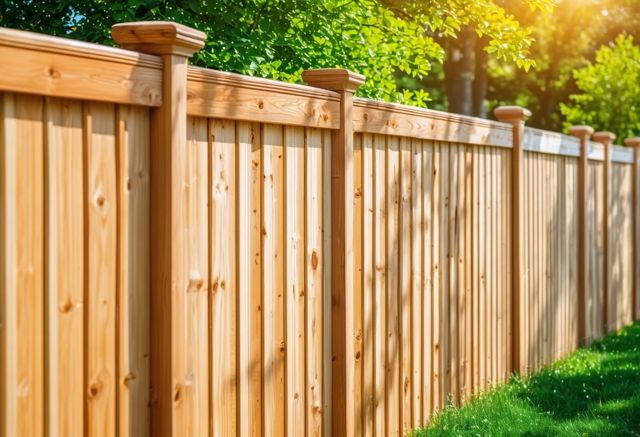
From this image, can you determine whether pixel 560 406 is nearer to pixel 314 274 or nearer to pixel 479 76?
pixel 314 274

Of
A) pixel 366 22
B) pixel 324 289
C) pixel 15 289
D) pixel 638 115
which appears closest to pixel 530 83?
pixel 638 115

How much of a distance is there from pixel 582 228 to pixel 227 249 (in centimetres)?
595

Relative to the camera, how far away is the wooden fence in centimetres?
280

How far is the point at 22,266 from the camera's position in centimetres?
273

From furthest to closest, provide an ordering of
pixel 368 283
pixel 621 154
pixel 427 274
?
1. pixel 621 154
2. pixel 427 274
3. pixel 368 283

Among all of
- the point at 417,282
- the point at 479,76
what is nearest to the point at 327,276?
the point at 417,282

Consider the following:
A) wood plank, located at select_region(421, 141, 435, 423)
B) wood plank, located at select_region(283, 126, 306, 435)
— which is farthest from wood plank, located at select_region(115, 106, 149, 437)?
wood plank, located at select_region(421, 141, 435, 423)

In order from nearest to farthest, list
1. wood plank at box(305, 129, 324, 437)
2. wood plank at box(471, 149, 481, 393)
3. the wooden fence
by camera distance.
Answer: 1. the wooden fence
2. wood plank at box(305, 129, 324, 437)
3. wood plank at box(471, 149, 481, 393)

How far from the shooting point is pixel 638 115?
52.0 feet

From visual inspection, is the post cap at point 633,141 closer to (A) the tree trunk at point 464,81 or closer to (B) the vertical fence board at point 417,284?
(B) the vertical fence board at point 417,284

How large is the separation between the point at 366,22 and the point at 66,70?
5.12 metres

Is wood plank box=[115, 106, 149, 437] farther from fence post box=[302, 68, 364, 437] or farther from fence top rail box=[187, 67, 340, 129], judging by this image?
fence post box=[302, 68, 364, 437]

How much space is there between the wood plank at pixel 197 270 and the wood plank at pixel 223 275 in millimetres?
35

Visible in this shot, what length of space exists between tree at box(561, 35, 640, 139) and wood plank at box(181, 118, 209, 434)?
13136mm
